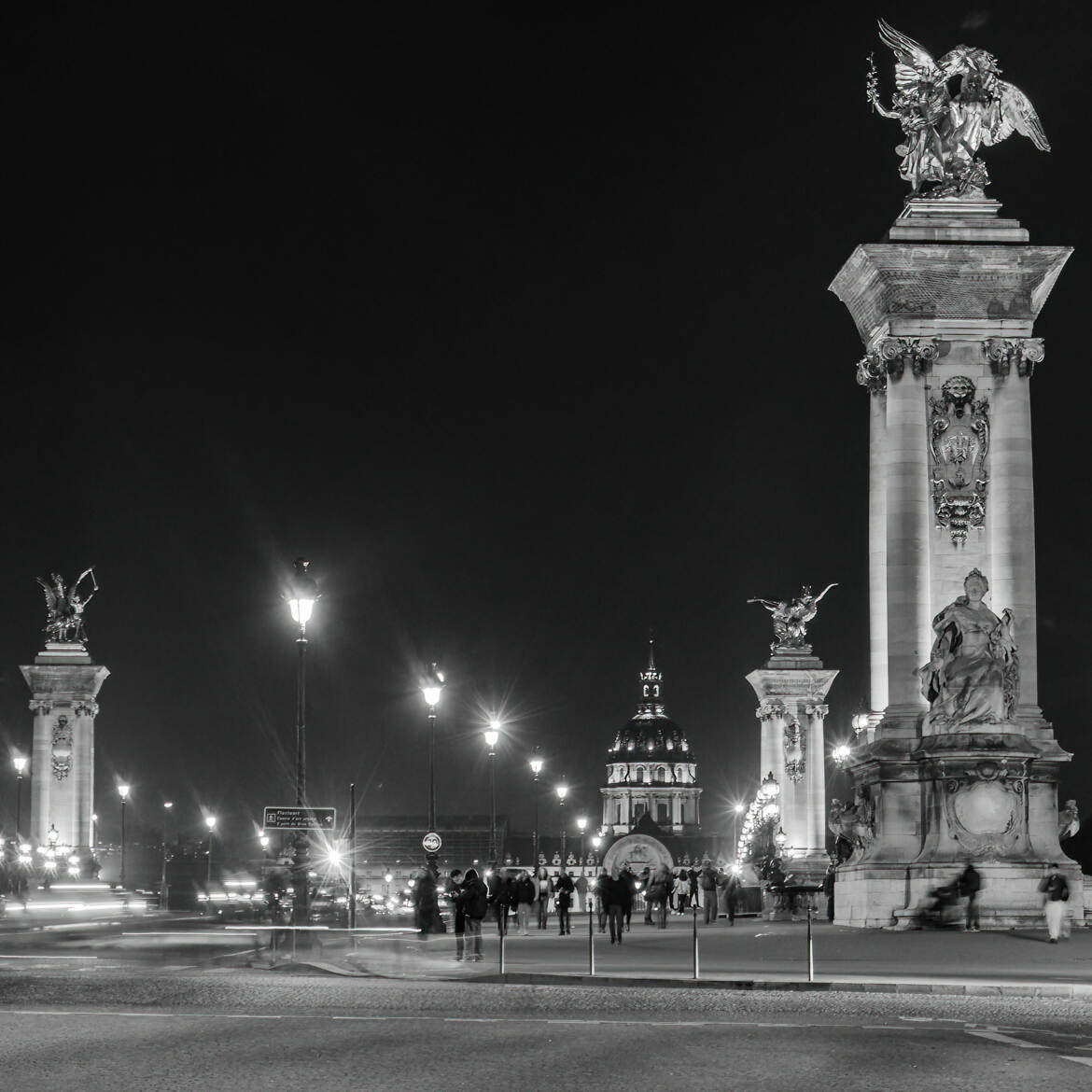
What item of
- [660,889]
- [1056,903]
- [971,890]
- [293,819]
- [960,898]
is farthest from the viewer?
[660,889]

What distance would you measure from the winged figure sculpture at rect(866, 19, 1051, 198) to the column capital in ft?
11.0

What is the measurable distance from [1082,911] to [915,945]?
29.1 ft

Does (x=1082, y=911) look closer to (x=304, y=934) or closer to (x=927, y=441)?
(x=927, y=441)

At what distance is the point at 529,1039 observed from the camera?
1916 cm

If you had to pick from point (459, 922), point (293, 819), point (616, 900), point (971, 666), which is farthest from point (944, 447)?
point (293, 819)

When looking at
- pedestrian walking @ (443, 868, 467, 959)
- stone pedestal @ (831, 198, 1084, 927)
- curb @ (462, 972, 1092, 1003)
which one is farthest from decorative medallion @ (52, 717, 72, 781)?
curb @ (462, 972, 1092, 1003)

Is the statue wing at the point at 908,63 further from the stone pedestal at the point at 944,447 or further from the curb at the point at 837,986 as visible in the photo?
the curb at the point at 837,986

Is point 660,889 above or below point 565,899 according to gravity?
above

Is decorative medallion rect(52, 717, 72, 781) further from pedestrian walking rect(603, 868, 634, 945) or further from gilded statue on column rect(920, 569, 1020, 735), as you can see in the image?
gilded statue on column rect(920, 569, 1020, 735)

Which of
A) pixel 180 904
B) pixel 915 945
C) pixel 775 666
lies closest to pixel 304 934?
pixel 915 945

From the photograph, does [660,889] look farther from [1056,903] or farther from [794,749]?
[794,749]

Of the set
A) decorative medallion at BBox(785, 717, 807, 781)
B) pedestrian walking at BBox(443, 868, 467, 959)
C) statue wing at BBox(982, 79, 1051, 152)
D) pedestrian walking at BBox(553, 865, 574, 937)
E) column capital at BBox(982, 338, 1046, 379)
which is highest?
statue wing at BBox(982, 79, 1051, 152)

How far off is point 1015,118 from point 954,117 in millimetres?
1286

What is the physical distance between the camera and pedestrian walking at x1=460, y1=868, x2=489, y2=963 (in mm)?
35812
